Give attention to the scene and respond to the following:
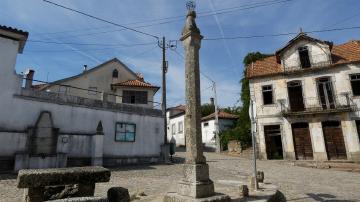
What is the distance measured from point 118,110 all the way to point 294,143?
588 inches

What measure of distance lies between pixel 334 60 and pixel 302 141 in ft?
24.9

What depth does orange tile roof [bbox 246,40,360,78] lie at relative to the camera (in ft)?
71.3

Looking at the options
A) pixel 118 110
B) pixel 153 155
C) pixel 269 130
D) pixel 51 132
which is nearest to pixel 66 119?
pixel 51 132

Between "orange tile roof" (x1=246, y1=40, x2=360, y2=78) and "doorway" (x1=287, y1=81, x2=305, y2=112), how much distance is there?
1693mm

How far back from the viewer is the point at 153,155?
19953 mm

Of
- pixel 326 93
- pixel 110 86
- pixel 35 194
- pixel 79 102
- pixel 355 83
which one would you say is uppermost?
pixel 110 86

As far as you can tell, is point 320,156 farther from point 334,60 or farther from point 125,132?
point 125,132

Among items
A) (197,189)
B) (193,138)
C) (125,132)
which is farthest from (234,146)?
(197,189)

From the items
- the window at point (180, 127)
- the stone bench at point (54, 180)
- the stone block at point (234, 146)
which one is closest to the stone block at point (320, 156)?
the stone block at point (234, 146)

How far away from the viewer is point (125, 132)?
1856cm

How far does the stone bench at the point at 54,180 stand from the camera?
16.6 ft

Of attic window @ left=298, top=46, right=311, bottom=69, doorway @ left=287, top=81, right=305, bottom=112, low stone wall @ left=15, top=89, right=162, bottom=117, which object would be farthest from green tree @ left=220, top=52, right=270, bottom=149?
low stone wall @ left=15, top=89, right=162, bottom=117

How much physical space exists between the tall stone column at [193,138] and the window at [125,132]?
1266cm

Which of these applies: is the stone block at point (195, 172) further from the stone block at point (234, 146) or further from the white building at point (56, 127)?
the stone block at point (234, 146)
